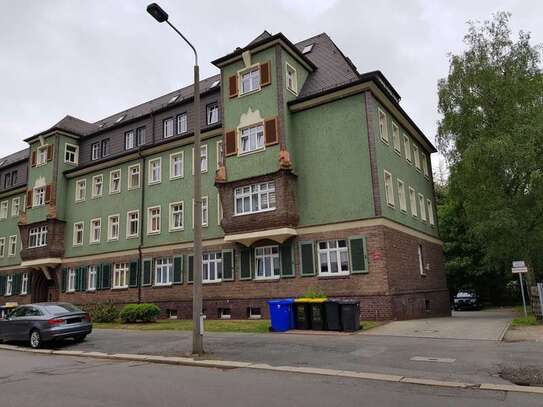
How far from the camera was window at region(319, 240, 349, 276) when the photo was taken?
20.7 meters

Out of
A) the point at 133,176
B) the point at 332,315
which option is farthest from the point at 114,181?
the point at 332,315

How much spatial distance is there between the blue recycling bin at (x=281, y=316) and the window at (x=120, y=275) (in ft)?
51.8

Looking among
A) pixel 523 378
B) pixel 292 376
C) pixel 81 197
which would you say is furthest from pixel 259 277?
pixel 81 197

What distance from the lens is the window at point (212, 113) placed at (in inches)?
1105

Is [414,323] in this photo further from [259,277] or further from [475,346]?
[259,277]

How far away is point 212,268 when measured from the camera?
82.9 ft

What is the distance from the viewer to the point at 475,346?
12320 mm

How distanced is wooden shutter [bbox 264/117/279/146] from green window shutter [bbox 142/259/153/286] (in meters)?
11.4

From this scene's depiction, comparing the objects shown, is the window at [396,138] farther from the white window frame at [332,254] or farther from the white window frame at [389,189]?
the white window frame at [332,254]

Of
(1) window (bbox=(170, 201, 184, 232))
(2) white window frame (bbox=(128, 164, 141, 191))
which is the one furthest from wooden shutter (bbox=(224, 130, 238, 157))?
(2) white window frame (bbox=(128, 164, 141, 191))

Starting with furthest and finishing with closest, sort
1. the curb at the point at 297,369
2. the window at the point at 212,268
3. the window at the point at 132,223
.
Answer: the window at the point at 132,223, the window at the point at 212,268, the curb at the point at 297,369

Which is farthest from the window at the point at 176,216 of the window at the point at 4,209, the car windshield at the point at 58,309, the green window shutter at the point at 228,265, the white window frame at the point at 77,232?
the window at the point at 4,209

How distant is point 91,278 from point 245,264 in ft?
45.6

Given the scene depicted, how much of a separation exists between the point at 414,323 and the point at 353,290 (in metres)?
2.95
